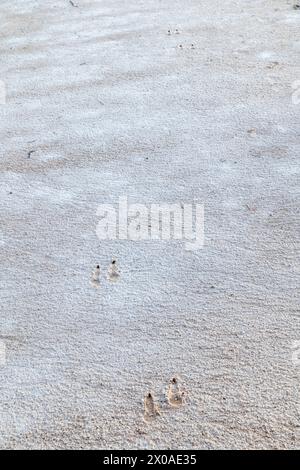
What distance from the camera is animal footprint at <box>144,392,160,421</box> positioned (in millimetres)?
2402

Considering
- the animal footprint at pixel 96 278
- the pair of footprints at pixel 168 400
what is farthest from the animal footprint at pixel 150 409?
the animal footprint at pixel 96 278

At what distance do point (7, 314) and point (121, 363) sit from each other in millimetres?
662

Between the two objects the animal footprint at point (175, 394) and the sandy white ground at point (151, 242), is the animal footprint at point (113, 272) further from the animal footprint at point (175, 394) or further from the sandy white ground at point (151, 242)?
the animal footprint at point (175, 394)

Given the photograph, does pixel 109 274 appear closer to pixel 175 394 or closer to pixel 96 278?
pixel 96 278

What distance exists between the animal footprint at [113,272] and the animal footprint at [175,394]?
731 mm

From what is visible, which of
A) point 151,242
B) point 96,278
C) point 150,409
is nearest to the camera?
point 150,409

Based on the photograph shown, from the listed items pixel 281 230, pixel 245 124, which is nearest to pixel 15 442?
pixel 281 230

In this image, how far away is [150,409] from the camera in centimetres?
243

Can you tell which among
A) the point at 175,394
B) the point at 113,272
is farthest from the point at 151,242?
the point at 175,394

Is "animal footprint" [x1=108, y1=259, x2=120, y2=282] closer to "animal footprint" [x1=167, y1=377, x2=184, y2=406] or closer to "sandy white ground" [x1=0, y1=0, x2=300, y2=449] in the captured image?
"sandy white ground" [x1=0, y1=0, x2=300, y2=449]

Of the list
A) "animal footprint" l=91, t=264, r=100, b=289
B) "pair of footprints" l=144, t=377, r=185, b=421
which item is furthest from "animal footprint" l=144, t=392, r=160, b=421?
"animal footprint" l=91, t=264, r=100, b=289

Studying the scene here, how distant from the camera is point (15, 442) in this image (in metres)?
2.35

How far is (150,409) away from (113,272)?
2.91 ft

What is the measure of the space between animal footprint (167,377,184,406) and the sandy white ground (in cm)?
3
